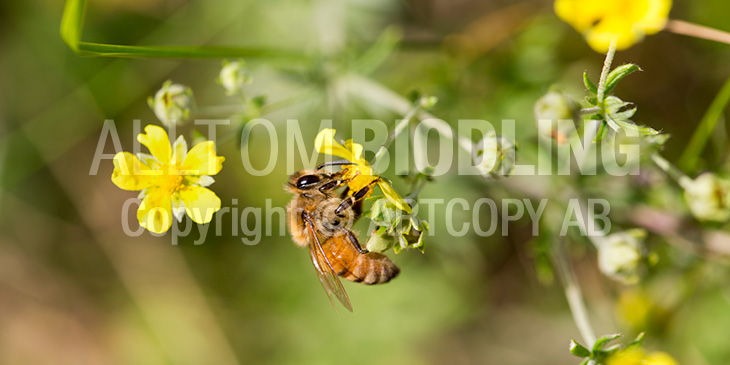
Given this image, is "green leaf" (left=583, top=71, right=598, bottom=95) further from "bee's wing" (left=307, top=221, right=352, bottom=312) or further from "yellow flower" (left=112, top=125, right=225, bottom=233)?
"yellow flower" (left=112, top=125, right=225, bottom=233)

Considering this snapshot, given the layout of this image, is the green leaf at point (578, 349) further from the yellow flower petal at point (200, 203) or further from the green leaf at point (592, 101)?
the yellow flower petal at point (200, 203)

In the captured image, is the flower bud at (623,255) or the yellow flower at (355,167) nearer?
the yellow flower at (355,167)

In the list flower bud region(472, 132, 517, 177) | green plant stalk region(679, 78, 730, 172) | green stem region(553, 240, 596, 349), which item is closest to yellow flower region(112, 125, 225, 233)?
flower bud region(472, 132, 517, 177)

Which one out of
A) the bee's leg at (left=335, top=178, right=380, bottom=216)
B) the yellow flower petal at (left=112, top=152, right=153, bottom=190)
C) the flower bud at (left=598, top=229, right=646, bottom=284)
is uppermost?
the yellow flower petal at (left=112, top=152, right=153, bottom=190)

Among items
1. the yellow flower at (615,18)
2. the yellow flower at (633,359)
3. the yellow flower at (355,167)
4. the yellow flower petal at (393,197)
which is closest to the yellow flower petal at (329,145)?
the yellow flower at (355,167)

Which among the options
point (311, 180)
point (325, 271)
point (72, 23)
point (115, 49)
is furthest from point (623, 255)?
point (72, 23)

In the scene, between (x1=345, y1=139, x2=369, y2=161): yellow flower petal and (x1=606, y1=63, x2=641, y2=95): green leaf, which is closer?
(x1=606, y1=63, x2=641, y2=95): green leaf

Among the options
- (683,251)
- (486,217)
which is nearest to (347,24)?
(486,217)
